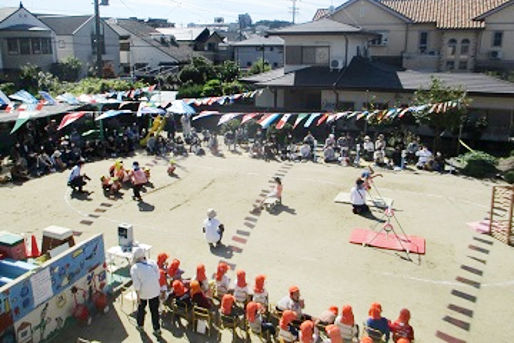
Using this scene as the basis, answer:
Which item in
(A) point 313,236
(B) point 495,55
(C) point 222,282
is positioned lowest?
(A) point 313,236

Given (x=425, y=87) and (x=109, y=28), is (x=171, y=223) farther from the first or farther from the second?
(x=109, y=28)

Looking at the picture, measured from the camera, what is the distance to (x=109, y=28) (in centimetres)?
5216

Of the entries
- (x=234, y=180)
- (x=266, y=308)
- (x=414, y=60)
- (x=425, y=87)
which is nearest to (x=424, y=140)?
(x=425, y=87)

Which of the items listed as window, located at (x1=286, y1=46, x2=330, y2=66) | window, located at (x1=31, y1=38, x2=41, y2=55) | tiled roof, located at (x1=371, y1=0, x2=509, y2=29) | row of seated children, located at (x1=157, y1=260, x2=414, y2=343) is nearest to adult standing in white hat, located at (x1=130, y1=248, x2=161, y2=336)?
row of seated children, located at (x1=157, y1=260, x2=414, y2=343)

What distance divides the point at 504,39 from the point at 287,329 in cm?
3294

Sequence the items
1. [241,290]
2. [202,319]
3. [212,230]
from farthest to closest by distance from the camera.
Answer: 1. [212,230]
2. [241,290]
3. [202,319]

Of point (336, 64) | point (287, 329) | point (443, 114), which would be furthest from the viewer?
point (336, 64)

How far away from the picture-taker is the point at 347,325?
27.8 ft

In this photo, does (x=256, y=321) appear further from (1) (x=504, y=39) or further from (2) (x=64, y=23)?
(2) (x=64, y=23)

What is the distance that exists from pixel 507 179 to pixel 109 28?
4512cm

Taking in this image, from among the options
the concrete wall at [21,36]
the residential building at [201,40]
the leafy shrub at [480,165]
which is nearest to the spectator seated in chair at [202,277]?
the leafy shrub at [480,165]

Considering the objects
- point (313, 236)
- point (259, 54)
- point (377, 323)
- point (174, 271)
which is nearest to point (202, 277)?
point (174, 271)

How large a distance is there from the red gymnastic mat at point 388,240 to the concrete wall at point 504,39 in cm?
2640

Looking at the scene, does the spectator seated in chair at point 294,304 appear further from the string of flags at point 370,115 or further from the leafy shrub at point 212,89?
the leafy shrub at point 212,89
